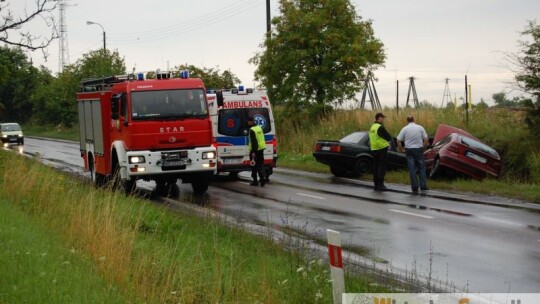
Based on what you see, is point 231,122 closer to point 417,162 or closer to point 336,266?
point 417,162

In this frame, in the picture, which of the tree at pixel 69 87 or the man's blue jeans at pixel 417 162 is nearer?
the man's blue jeans at pixel 417 162

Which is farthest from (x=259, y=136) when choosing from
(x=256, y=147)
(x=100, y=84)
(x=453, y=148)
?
(x=453, y=148)

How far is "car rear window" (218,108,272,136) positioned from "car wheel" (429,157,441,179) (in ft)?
15.9

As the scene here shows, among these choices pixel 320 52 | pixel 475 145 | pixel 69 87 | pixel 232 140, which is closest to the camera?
pixel 475 145

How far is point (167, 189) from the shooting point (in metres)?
19.8

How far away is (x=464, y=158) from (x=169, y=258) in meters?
12.9

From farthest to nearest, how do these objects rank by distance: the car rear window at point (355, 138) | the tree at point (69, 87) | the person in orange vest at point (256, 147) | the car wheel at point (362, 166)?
the tree at point (69, 87), the car rear window at point (355, 138), the car wheel at point (362, 166), the person in orange vest at point (256, 147)

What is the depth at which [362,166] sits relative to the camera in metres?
23.2

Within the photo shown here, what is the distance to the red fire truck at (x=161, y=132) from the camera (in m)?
17.8

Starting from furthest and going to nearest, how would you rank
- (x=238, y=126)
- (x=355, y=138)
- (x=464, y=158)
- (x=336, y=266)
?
(x=355, y=138) → (x=238, y=126) → (x=464, y=158) → (x=336, y=266)

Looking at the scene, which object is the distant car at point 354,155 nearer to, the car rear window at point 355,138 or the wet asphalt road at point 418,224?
the car rear window at point 355,138

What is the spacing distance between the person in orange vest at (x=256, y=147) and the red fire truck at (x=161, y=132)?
2218 mm

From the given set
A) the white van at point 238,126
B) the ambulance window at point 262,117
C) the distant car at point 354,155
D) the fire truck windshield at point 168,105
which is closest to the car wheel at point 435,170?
the distant car at point 354,155

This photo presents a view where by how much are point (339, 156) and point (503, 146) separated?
15.8 feet
